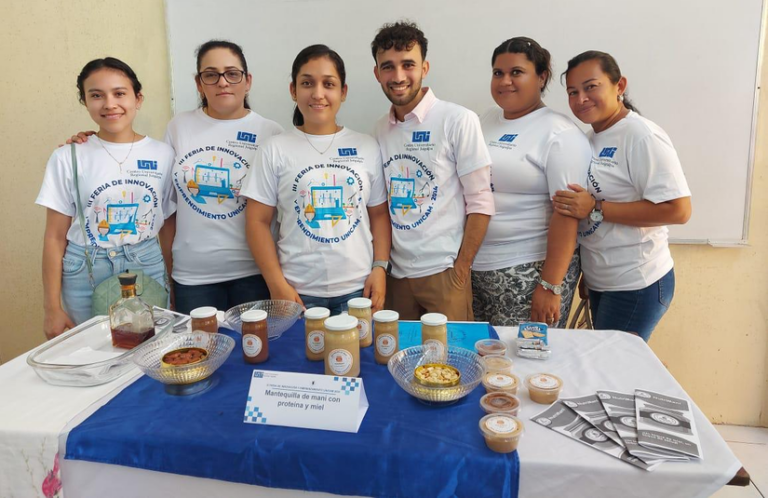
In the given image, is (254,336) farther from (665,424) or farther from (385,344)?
(665,424)

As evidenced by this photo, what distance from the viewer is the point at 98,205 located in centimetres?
166

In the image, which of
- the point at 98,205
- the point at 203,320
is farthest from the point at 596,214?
the point at 98,205

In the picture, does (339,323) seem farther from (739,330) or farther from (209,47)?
(739,330)

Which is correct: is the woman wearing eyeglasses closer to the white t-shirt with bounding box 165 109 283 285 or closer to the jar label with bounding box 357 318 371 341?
the white t-shirt with bounding box 165 109 283 285

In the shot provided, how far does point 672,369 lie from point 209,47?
2528mm

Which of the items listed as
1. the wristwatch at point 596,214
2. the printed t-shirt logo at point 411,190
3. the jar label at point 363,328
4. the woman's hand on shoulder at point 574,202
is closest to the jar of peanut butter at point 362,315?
the jar label at point 363,328

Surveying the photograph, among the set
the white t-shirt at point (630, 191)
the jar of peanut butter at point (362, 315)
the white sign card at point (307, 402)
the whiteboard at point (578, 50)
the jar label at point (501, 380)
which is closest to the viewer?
the white sign card at point (307, 402)

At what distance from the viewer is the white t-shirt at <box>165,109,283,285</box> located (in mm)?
1770

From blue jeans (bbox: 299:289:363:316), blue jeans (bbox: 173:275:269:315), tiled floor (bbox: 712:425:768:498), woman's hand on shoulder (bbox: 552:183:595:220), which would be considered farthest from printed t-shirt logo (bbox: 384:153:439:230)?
tiled floor (bbox: 712:425:768:498)

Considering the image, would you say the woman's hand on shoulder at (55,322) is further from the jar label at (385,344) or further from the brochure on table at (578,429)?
the brochure on table at (578,429)

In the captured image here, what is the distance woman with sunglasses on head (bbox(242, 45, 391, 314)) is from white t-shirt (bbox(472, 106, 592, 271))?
1.50 feet

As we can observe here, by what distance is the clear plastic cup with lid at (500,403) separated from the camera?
943mm

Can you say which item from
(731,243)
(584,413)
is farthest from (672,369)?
(584,413)

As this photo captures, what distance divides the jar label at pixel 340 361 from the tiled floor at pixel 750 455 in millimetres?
1745
